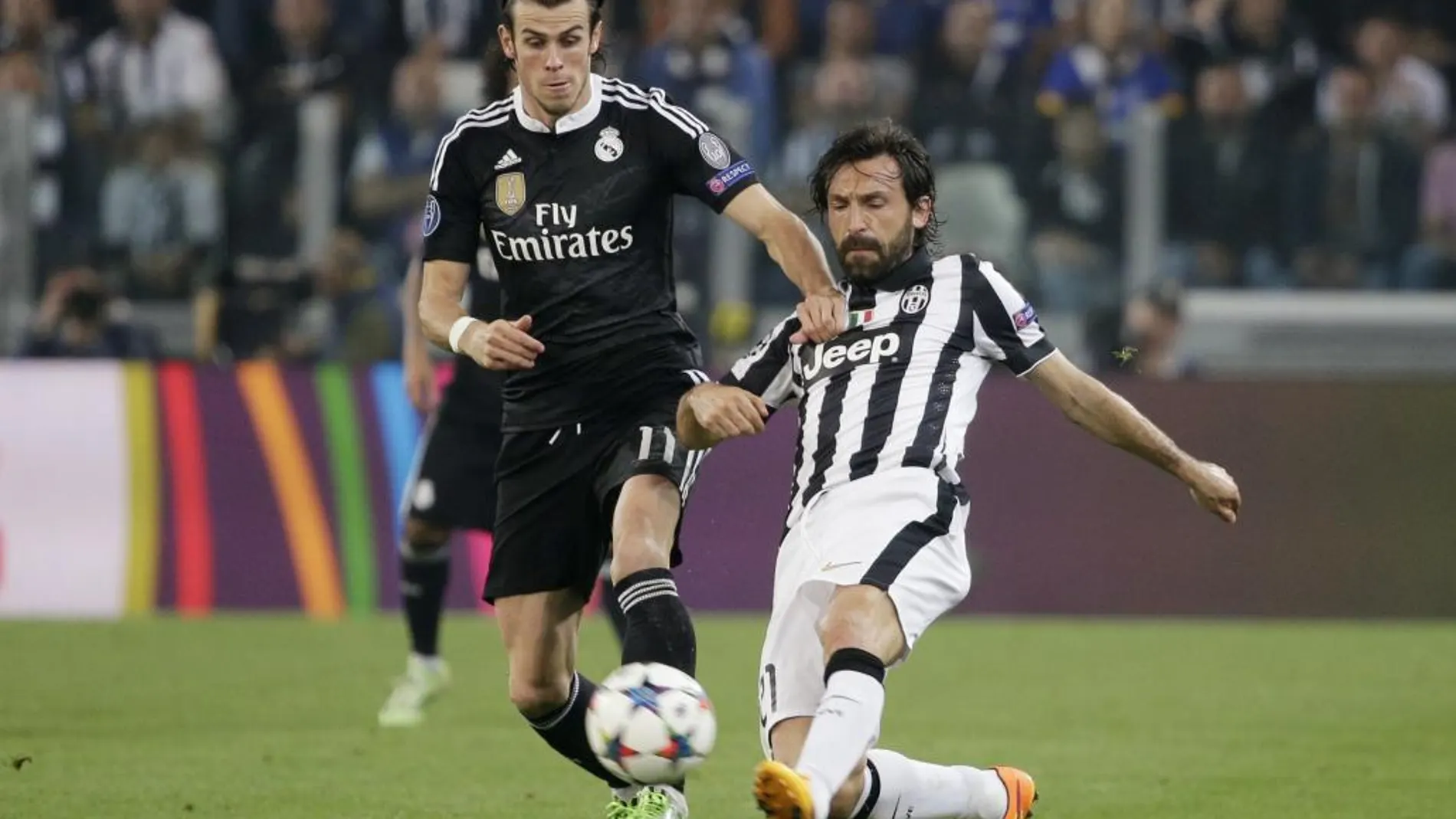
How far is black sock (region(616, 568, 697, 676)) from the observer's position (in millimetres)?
5688

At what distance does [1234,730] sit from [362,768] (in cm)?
318

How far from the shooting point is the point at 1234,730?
335 inches

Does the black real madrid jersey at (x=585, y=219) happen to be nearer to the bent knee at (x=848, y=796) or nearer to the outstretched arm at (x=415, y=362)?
the bent knee at (x=848, y=796)

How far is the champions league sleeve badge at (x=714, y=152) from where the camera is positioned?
6.20m

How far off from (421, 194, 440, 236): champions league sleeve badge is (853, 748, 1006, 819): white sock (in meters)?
1.85

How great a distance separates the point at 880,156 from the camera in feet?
19.0

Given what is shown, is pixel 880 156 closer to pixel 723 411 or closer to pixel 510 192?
pixel 723 411

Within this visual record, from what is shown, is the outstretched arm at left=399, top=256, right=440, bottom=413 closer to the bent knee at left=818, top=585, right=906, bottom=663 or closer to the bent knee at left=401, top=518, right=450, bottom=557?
the bent knee at left=401, top=518, right=450, bottom=557

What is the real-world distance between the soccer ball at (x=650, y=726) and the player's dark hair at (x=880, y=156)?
1289 millimetres

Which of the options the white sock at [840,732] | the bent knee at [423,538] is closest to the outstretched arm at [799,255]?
the white sock at [840,732]

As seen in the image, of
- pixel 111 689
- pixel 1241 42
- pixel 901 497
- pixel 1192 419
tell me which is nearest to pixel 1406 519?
pixel 1192 419

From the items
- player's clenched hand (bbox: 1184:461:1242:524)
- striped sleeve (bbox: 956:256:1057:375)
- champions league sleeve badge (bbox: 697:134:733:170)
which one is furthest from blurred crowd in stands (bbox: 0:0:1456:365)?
player's clenched hand (bbox: 1184:461:1242:524)

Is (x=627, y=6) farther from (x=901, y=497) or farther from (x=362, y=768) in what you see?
(x=901, y=497)

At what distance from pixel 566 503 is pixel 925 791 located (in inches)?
49.1
